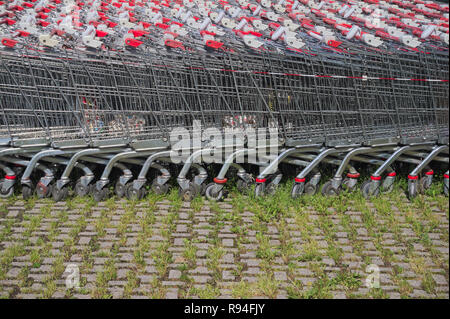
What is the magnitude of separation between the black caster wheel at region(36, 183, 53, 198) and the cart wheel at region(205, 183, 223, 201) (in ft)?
4.70

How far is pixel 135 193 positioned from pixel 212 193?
2.30ft

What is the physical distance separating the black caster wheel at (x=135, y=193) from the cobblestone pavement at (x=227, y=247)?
0.07 meters

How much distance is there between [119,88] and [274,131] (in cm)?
157

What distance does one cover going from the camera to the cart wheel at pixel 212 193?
508 cm

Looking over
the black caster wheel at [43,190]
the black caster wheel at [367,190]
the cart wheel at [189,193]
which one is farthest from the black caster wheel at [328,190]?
the black caster wheel at [43,190]

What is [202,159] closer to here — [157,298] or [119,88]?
[119,88]

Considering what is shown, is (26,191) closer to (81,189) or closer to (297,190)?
(81,189)

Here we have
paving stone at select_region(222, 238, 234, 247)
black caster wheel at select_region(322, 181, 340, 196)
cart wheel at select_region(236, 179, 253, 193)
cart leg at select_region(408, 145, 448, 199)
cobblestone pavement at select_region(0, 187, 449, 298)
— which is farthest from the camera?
cart wheel at select_region(236, 179, 253, 193)

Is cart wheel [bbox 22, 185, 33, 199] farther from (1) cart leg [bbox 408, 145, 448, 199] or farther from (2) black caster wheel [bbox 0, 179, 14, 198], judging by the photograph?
(1) cart leg [bbox 408, 145, 448, 199]

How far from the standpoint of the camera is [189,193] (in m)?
5.08

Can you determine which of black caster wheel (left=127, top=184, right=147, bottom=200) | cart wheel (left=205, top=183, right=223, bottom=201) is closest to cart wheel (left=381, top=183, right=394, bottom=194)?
cart wheel (left=205, top=183, right=223, bottom=201)

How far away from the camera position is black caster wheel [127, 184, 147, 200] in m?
5.07

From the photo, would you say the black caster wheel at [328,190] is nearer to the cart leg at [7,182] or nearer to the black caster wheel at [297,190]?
the black caster wheel at [297,190]

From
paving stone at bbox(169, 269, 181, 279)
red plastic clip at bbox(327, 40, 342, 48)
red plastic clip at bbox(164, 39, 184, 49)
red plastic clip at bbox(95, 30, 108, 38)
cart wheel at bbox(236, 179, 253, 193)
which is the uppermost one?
red plastic clip at bbox(95, 30, 108, 38)
